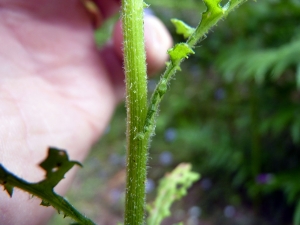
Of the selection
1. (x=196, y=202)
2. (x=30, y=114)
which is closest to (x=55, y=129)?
(x=30, y=114)

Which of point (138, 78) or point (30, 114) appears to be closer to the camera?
point (138, 78)

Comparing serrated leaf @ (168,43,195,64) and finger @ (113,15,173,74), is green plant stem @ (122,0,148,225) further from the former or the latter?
finger @ (113,15,173,74)

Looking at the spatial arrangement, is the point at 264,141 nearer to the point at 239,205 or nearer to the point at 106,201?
the point at 239,205

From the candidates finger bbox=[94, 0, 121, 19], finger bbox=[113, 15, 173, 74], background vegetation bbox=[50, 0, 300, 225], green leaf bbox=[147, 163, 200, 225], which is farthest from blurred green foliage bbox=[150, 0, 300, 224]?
green leaf bbox=[147, 163, 200, 225]

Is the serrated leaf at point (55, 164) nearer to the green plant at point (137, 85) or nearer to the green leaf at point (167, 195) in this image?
the green plant at point (137, 85)

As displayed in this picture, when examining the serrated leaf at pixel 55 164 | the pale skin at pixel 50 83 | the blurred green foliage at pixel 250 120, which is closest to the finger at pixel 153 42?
the pale skin at pixel 50 83

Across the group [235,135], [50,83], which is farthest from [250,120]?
[50,83]
